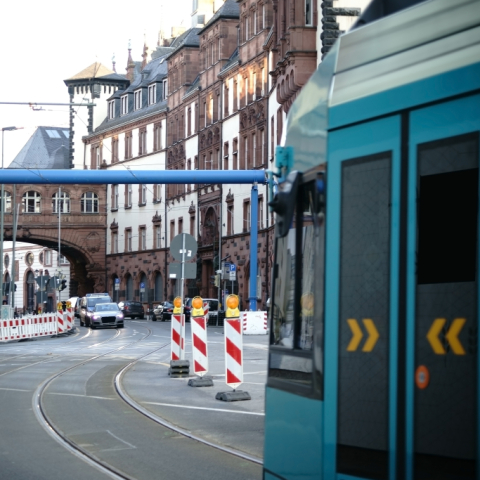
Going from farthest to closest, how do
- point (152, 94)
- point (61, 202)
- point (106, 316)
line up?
point (61, 202), point (152, 94), point (106, 316)

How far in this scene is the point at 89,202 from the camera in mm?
95750

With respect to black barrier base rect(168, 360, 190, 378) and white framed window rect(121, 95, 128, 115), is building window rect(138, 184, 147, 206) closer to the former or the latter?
white framed window rect(121, 95, 128, 115)

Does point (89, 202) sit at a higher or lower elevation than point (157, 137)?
lower

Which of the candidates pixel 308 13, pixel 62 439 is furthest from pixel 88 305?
pixel 62 439

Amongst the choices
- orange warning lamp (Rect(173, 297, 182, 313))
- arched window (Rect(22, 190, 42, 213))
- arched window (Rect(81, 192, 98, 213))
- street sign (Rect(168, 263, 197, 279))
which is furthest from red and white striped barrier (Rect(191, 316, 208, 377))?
arched window (Rect(81, 192, 98, 213))

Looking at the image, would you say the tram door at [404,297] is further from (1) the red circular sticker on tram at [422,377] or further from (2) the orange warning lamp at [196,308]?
(2) the orange warning lamp at [196,308]

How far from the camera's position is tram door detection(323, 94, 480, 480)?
4543 mm

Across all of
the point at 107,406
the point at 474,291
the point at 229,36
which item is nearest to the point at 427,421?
the point at 474,291

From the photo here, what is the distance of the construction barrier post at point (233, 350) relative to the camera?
51.9 ft

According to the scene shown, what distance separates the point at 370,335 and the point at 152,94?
291ft

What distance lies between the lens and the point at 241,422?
44.8ft

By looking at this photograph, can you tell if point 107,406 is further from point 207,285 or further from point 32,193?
point 32,193

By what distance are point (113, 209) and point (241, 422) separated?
82609 mm

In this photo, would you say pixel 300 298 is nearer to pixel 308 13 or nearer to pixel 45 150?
pixel 308 13
